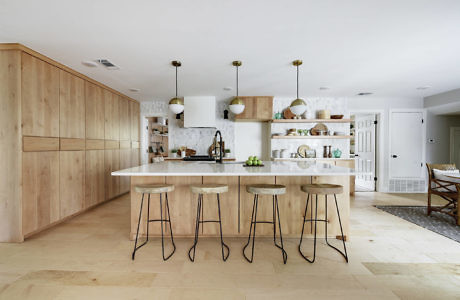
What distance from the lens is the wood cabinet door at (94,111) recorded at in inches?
162

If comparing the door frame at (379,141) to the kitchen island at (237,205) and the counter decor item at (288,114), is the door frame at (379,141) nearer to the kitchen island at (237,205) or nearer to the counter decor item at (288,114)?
the counter decor item at (288,114)

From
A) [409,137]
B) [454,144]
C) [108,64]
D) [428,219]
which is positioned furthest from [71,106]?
[454,144]

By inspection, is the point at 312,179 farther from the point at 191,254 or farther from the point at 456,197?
the point at 456,197

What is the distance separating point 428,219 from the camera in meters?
3.74

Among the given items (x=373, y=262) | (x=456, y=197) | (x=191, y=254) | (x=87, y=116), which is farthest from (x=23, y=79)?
(x=456, y=197)

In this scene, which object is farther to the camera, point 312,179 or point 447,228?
point 447,228

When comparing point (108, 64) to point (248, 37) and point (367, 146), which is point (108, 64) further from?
point (367, 146)

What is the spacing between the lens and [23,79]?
285 cm

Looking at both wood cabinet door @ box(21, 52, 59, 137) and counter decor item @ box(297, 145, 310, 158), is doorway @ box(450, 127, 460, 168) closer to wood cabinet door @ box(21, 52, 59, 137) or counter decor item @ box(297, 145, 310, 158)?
counter decor item @ box(297, 145, 310, 158)

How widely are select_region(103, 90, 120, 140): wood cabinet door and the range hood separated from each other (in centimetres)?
154

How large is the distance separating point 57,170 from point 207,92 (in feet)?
10.6

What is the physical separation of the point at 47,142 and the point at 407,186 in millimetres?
7778

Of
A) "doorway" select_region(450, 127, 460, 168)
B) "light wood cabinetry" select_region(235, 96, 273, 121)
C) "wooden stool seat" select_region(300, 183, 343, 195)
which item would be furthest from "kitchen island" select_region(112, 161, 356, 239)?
"doorway" select_region(450, 127, 460, 168)

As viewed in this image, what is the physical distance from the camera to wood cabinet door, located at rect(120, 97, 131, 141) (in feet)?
17.5
